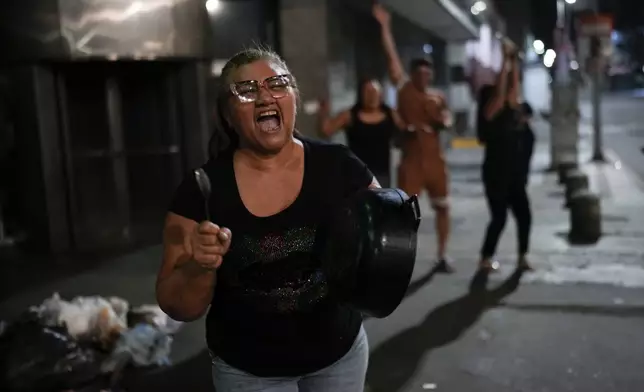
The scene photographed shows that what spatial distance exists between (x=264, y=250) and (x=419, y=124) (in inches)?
192

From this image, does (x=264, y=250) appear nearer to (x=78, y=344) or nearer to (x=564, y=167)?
(x=78, y=344)

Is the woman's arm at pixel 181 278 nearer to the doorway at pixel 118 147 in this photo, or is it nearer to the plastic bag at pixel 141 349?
the plastic bag at pixel 141 349

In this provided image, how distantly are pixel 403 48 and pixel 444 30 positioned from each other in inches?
45.5

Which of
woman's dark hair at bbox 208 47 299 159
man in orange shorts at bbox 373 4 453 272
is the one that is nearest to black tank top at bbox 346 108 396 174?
man in orange shorts at bbox 373 4 453 272

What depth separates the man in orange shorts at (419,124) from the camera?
6914 mm

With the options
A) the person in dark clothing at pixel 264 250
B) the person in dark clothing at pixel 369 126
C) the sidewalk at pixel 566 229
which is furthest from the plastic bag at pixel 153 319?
the person in dark clothing at pixel 264 250

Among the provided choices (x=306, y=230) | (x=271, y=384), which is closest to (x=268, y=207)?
(x=306, y=230)

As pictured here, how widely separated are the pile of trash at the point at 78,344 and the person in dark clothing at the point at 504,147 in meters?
2.94

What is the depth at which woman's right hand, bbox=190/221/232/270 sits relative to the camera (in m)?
2.05

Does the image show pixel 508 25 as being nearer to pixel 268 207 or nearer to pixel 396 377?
pixel 396 377

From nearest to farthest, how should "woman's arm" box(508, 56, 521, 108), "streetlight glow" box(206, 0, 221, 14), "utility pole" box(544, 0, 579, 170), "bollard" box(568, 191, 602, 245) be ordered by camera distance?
1. "woman's arm" box(508, 56, 521, 108)
2. "bollard" box(568, 191, 602, 245)
3. "streetlight glow" box(206, 0, 221, 14)
4. "utility pole" box(544, 0, 579, 170)

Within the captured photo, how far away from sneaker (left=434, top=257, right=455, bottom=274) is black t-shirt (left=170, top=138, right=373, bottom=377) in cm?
495

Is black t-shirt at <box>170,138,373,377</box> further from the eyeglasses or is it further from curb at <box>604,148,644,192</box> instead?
curb at <box>604,148,644,192</box>

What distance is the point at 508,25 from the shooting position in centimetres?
3544
